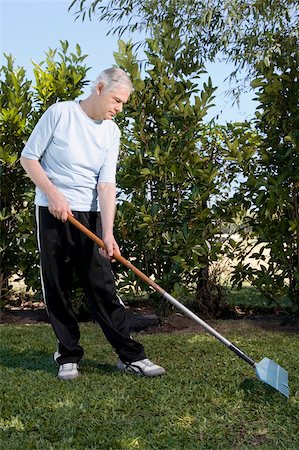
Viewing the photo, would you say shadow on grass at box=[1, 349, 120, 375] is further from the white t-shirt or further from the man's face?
the man's face

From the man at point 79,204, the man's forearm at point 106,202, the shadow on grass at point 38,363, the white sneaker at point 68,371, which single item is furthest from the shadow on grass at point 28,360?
the man's forearm at point 106,202

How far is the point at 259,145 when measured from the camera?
5.39 meters

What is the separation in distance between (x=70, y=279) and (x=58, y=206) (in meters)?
0.53

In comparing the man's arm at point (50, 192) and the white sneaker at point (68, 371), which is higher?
the man's arm at point (50, 192)

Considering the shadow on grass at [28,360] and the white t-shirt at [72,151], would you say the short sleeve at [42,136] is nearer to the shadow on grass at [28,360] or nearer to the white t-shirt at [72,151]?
the white t-shirt at [72,151]

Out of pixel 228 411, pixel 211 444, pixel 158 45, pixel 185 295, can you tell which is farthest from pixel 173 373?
pixel 158 45

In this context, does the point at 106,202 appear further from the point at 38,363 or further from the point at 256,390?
the point at 256,390

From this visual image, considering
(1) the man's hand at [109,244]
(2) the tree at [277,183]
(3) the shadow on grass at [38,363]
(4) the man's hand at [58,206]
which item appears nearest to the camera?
(4) the man's hand at [58,206]

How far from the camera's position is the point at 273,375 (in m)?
3.62

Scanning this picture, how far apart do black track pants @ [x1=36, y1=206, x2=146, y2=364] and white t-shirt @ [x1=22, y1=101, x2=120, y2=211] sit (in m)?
0.13

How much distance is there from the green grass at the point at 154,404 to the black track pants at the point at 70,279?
0.19m

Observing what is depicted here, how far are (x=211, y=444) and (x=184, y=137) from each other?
9.21 feet

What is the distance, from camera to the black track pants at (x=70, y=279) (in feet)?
12.8

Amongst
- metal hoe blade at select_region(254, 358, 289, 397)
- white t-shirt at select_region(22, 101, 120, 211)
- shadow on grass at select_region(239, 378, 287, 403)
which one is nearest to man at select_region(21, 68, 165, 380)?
white t-shirt at select_region(22, 101, 120, 211)
